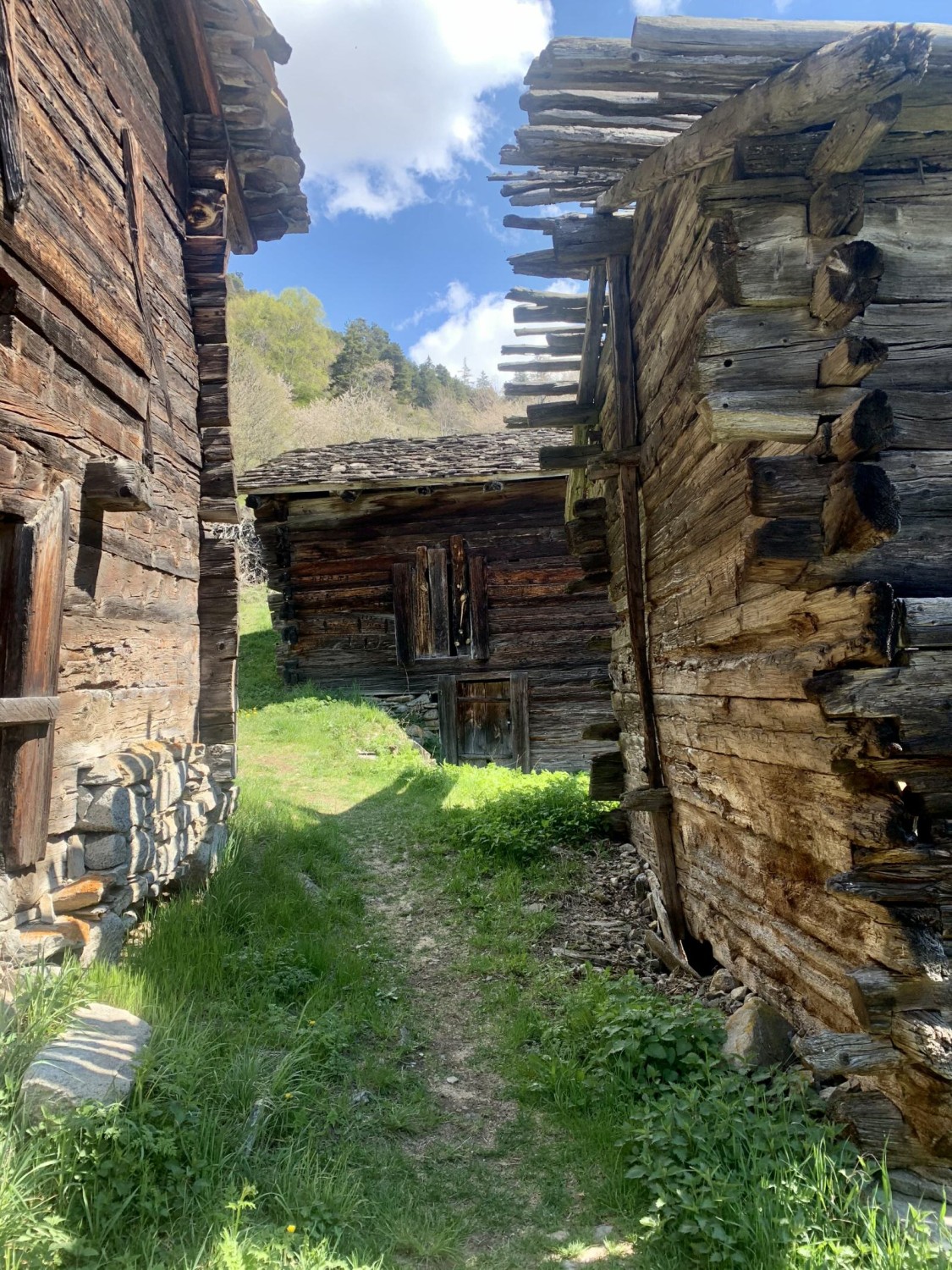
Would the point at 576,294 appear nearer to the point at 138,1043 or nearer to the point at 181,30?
the point at 181,30

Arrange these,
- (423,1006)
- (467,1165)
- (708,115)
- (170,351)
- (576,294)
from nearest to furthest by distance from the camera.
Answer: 1. (467,1165)
2. (708,115)
3. (423,1006)
4. (170,351)
5. (576,294)

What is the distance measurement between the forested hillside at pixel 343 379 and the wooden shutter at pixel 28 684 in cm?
3203

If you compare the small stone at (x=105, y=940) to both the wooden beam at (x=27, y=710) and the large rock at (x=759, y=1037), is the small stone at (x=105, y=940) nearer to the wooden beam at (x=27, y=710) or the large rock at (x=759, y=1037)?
the wooden beam at (x=27, y=710)

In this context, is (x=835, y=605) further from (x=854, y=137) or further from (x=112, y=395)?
(x=112, y=395)

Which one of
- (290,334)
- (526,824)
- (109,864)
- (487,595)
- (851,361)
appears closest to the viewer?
(851,361)

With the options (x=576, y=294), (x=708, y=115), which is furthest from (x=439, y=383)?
(x=708, y=115)

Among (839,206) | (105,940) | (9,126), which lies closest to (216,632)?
(105,940)

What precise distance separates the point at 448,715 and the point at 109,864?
9.57m

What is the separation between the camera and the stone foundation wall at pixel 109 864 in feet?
10.2

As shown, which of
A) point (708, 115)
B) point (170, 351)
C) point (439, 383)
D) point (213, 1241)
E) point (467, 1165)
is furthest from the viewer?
point (439, 383)

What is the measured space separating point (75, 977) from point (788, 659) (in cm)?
323

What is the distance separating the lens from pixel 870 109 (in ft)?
8.87

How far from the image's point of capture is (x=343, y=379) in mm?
46875

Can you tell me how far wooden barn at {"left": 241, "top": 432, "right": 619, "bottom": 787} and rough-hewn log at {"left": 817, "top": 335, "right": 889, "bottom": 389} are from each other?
394 inches
